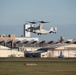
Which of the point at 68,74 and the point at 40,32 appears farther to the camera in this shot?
the point at 40,32

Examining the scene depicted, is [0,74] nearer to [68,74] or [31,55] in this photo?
[68,74]

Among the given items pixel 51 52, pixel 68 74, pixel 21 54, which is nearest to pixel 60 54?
pixel 51 52

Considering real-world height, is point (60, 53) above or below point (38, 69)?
below

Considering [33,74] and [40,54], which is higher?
[33,74]

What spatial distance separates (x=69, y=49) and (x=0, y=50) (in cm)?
2936

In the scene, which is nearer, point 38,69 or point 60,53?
point 38,69

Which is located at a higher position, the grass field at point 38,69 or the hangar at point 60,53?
the grass field at point 38,69

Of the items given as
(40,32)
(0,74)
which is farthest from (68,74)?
(40,32)

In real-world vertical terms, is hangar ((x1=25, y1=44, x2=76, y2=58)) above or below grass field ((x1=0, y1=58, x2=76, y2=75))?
below

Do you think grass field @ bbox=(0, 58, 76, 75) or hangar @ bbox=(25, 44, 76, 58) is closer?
grass field @ bbox=(0, 58, 76, 75)

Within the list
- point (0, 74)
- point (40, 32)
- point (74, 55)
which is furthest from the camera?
point (74, 55)

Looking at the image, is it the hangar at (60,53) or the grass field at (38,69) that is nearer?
the grass field at (38,69)

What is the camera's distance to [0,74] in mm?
54031

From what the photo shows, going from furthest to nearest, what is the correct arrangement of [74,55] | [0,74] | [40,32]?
[74,55]
[40,32]
[0,74]
